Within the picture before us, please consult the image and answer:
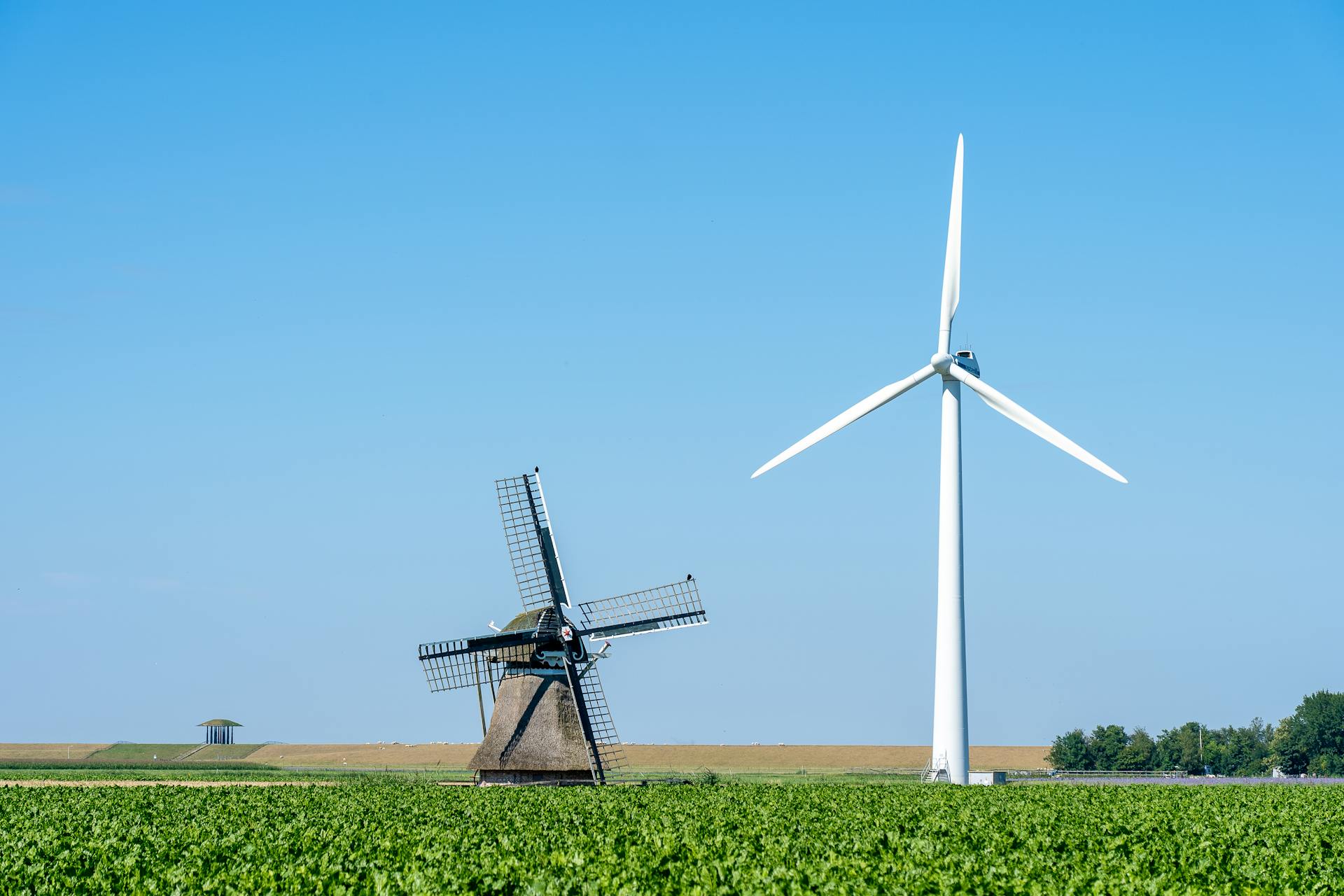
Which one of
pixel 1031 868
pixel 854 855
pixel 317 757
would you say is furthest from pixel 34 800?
pixel 317 757

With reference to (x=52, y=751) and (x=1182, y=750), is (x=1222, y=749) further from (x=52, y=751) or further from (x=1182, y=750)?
(x=52, y=751)

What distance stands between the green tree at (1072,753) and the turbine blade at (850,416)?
7554cm

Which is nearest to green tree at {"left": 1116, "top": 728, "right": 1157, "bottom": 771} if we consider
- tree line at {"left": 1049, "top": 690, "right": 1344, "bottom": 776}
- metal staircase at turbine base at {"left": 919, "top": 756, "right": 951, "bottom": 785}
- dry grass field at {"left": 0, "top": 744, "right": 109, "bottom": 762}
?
tree line at {"left": 1049, "top": 690, "right": 1344, "bottom": 776}

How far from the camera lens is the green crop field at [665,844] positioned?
23984 mm

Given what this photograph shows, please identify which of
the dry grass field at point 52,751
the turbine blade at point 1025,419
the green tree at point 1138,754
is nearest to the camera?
the turbine blade at point 1025,419

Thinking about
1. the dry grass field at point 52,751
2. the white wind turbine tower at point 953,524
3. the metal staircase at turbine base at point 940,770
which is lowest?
the dry grass field at point 52,751

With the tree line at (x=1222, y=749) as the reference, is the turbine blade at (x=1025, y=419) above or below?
above

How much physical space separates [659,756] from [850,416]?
11635 centimetres

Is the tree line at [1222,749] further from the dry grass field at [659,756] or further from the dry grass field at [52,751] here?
the dry grass field at [52,751]

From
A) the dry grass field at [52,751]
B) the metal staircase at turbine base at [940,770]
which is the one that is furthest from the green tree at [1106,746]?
the dry grass field at [52,751]

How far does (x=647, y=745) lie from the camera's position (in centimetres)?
19738

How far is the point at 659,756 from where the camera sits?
17075 centimetres

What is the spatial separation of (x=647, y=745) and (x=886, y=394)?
144089 millimetres

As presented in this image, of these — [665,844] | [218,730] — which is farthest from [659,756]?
[665,844]
